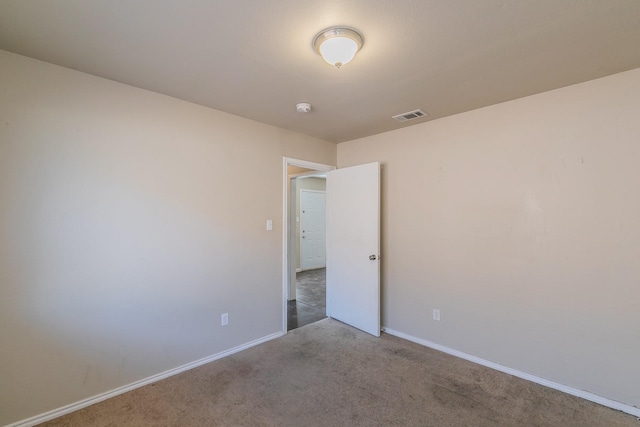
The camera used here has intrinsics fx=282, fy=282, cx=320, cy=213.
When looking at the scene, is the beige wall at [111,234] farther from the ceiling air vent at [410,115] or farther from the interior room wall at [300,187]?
the interior room wall at [300,187]

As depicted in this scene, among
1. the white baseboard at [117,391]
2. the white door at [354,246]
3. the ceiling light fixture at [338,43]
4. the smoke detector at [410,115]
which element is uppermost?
the smoke detector at [410,115]

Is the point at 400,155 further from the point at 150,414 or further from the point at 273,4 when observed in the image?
the point at 150,414

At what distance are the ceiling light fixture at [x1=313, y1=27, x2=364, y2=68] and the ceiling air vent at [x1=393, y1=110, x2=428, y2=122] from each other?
1.30 metres

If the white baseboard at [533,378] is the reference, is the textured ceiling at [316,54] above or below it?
above

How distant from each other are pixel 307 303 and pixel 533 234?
126 inches

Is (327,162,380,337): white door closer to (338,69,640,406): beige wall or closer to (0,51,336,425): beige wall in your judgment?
(338,69,640,406): beige wall

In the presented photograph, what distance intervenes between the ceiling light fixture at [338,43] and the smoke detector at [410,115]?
1292 millimetres

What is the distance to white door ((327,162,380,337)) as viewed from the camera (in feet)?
10.9

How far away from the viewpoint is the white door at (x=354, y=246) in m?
3.32

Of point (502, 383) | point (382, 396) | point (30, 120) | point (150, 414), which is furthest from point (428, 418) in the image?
point (30, 120)

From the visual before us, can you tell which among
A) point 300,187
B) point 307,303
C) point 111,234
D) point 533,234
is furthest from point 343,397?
point 300,187

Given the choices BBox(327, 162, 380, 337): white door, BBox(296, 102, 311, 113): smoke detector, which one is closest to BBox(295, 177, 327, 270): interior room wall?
BBox(327, 162, 380, 337): white door

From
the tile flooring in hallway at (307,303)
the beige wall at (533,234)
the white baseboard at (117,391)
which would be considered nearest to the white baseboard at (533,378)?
the beige wall at (533,234)

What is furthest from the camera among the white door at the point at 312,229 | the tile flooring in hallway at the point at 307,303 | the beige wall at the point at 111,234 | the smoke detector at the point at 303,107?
the white door at the point at 312,229
